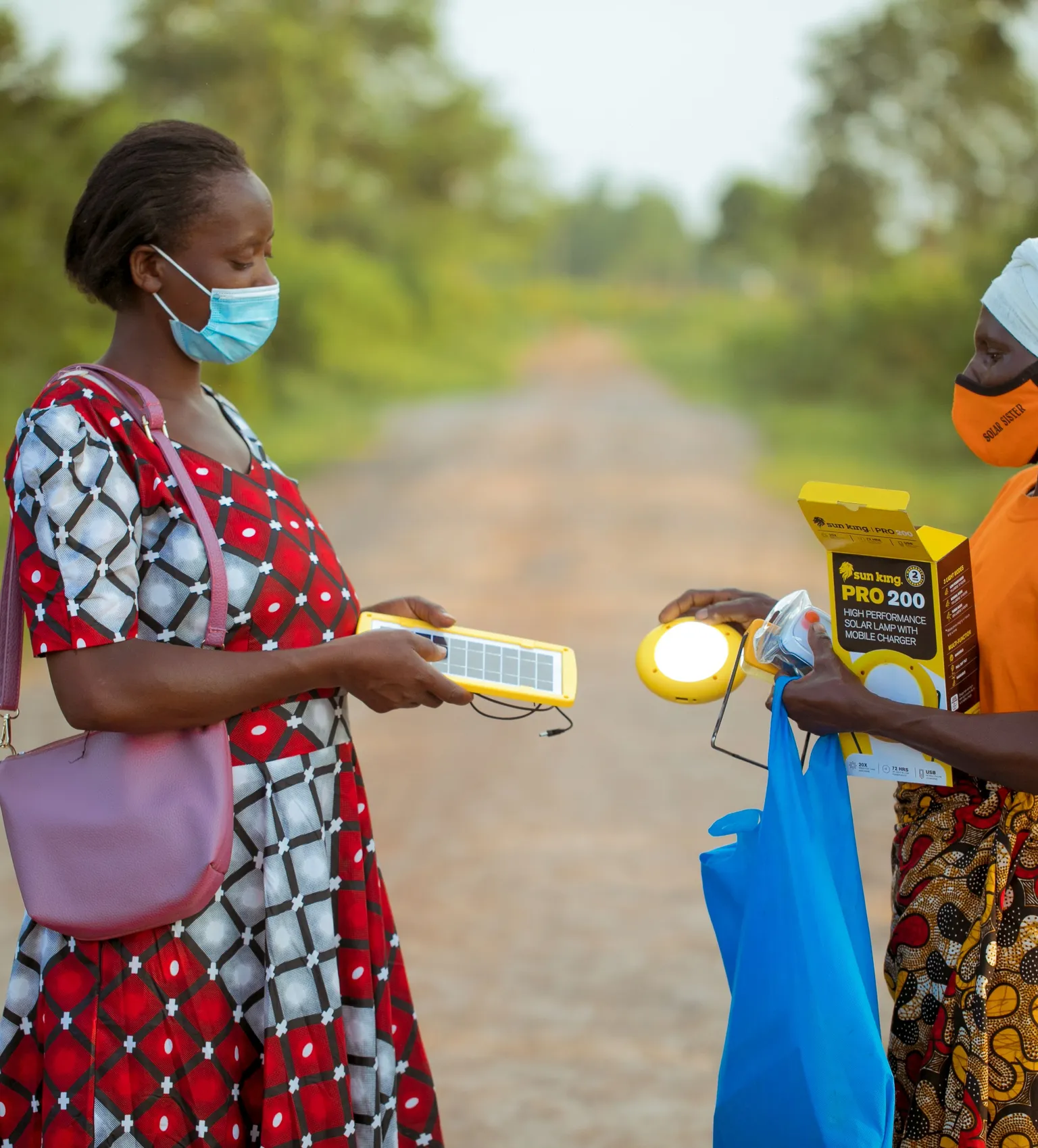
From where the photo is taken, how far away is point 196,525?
1.64 m

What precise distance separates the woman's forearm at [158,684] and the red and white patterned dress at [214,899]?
0.03 metres

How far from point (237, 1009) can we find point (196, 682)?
0.48 meters

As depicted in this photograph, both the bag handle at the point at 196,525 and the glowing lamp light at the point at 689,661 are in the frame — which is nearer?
the bag handle at the point at 196,525

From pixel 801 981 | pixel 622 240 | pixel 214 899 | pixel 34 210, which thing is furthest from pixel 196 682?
pixel 622 240

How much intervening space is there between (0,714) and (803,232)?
21412mm

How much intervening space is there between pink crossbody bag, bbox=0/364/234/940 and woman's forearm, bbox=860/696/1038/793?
0.88m

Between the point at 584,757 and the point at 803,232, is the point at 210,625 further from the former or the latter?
the point at 803,232

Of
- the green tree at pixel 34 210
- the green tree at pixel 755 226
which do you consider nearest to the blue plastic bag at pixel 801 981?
the green tree at pixel 34 210

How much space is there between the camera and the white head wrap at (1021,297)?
5.82ft

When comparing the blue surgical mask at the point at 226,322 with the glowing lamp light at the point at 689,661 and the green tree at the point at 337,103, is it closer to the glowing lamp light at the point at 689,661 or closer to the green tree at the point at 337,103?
the glowing lamp light at the point at 689,661

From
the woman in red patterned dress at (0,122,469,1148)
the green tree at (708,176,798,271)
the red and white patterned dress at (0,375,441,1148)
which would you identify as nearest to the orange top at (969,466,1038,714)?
the woman in red patterned dress at (0,122,469,1148)

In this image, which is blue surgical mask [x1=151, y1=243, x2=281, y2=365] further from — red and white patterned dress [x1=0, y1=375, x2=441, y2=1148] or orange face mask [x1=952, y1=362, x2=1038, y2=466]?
orange face mask [x1=952, y1=362, x2=1038, y2=466]

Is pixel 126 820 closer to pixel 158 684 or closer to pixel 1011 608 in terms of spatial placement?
pixel 158 684

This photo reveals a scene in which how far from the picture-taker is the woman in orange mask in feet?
5.61
